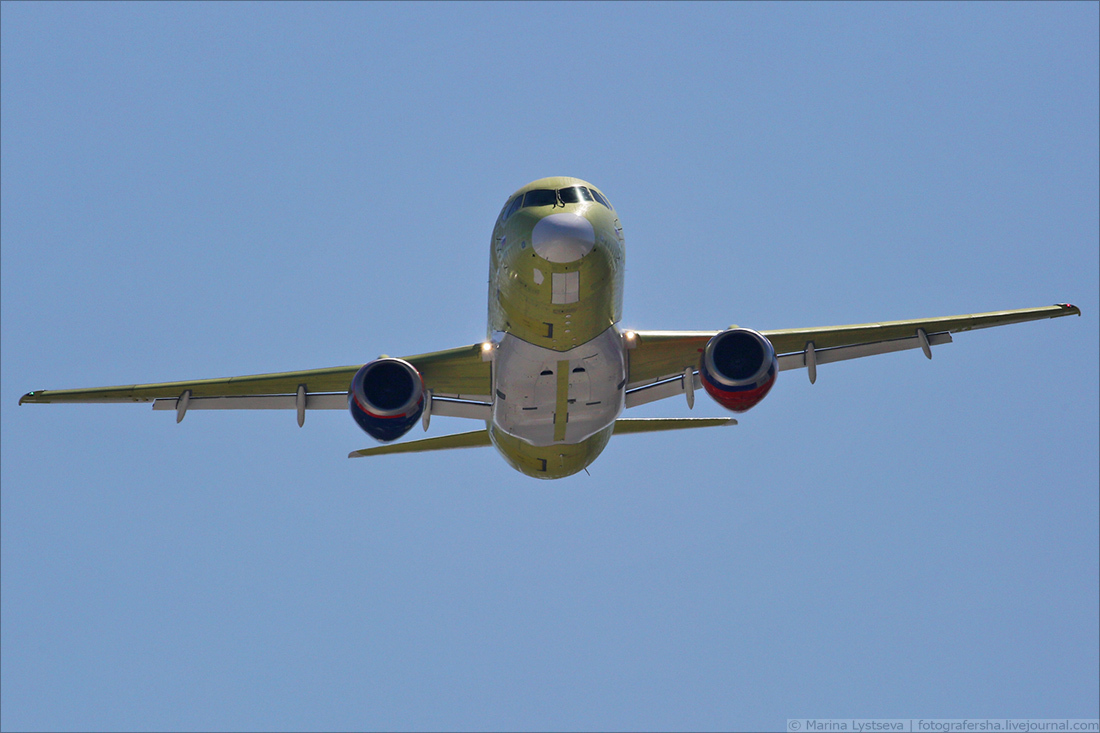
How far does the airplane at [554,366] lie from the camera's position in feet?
79.8

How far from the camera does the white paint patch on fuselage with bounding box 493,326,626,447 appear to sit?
25625mm

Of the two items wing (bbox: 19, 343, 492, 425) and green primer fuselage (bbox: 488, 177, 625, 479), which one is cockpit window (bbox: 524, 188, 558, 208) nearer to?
green primer fuselage (bbox: 488, 177, 625, 479)

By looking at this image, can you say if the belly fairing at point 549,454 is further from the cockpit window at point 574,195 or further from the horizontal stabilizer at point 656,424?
the cockpit window at point 574,195

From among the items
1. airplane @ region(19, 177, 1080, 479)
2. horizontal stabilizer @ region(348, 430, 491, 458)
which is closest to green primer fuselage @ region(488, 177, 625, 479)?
airplane @ region(19, 177, 1080, 479)

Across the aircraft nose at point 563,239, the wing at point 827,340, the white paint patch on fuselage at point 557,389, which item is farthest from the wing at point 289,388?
the aircraft nose at point 563,239

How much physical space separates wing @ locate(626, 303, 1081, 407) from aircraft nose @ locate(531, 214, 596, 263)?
4407mm

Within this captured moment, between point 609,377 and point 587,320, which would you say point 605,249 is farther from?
point 609,377

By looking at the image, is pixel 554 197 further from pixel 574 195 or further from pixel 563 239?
pixel 563 239

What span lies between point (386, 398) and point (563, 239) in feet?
17.7

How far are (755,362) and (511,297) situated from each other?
213 inches

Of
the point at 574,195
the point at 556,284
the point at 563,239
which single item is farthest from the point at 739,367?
the point at 574,195

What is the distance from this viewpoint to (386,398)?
1003 inches

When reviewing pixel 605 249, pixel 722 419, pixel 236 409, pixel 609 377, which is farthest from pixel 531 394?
pixel 236 409

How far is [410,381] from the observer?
25594 millimetres
